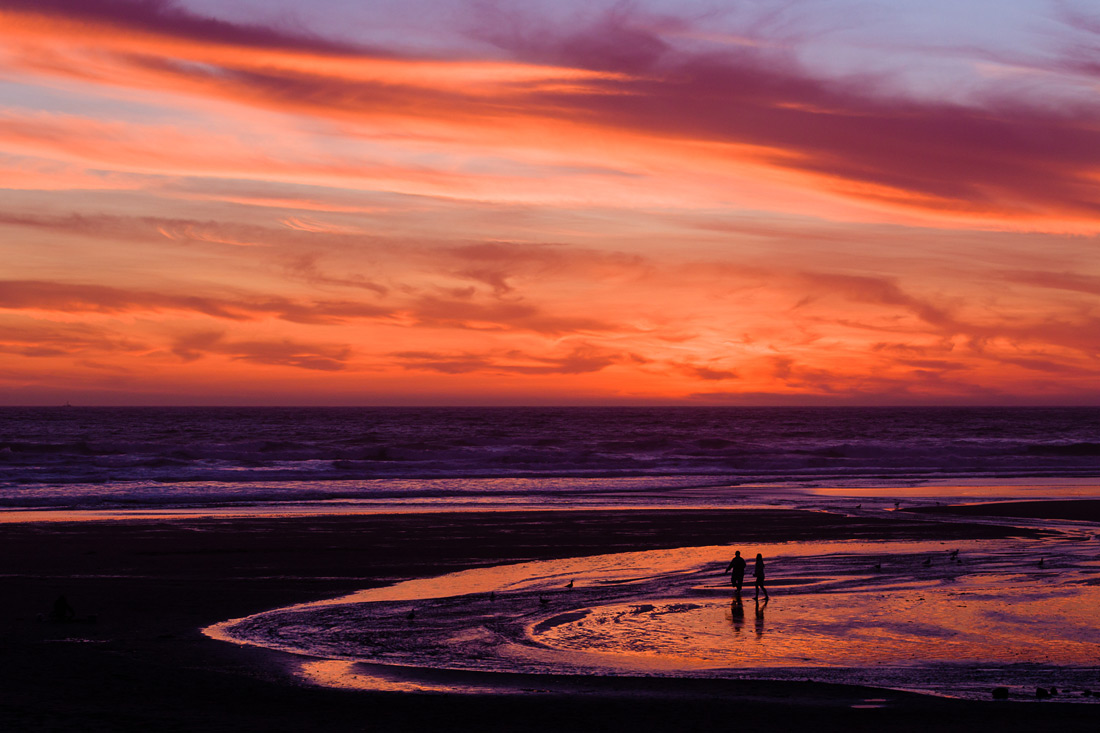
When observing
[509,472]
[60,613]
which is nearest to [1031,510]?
[509,472]

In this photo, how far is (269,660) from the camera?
13938 mm

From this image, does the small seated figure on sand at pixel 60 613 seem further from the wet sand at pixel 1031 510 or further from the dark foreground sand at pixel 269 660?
the wet sand at pixel 1031 510

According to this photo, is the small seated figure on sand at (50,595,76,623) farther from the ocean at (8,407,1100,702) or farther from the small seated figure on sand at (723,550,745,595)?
the small seated figure on sand at (723,550,745,595)

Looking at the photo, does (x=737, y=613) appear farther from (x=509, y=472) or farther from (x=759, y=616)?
(x=509, y=472)

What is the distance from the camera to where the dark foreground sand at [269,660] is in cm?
1088

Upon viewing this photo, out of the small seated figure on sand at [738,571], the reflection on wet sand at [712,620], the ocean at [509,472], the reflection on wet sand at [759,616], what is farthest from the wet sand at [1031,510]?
the reflection on wet sand at [759,616]

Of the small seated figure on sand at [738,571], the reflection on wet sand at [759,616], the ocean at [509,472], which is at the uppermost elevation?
Answer: the ocean at [509,472]

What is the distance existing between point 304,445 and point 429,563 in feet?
A: 213

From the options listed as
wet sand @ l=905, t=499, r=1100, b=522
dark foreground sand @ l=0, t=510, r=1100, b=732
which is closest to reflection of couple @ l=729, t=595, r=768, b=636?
dark foreground sand @ l=0, t=510, r=1100, b=732

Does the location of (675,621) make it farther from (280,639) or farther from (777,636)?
(280,639)

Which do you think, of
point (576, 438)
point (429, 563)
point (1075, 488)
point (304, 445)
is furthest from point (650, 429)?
point (429, 563)

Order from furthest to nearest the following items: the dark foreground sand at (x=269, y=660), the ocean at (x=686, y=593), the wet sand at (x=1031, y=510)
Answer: the wet sand at (x=1031, y=510) < the ocean at (x=686, y=593) < the dark foreground sand at (x=269, y=660)

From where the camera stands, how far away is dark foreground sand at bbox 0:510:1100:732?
1088 centimetres

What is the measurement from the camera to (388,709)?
1141 centimetres
